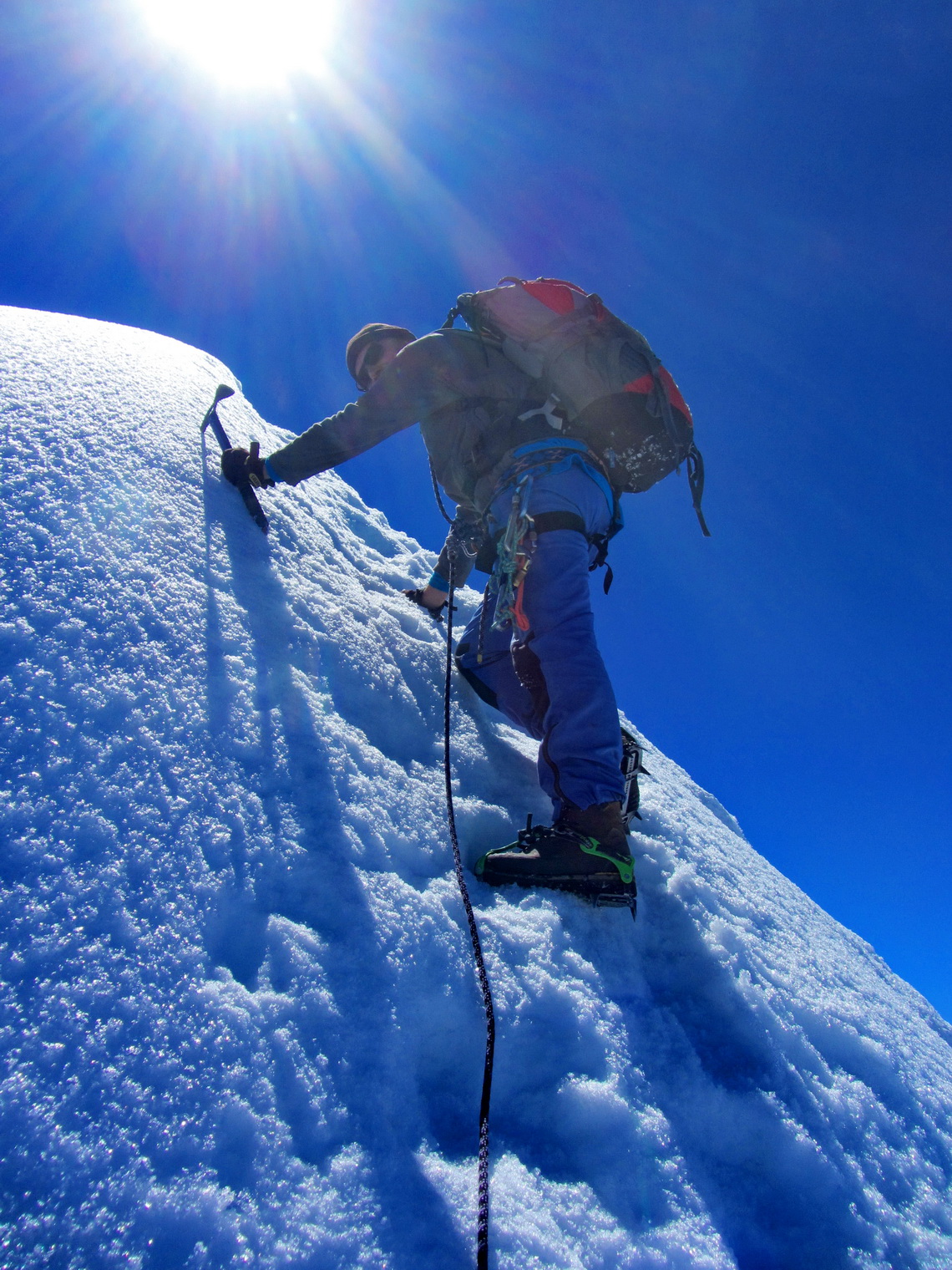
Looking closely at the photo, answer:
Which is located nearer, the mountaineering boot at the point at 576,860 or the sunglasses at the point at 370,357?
the mountaineering boot at the point at 576,860

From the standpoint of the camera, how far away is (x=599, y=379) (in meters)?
2.90

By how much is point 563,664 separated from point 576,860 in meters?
0.72

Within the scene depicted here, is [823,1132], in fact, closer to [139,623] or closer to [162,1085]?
[162,1085]

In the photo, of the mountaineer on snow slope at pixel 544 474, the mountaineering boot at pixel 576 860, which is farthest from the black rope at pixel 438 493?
the mountaineering boot at pixel 576 860

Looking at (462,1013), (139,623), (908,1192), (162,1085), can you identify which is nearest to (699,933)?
(908,1192)

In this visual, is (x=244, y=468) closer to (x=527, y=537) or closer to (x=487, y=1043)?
(x=527, y=537)

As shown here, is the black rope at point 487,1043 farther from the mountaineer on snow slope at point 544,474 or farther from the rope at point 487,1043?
the mountaineer on snow slope at point 544,474

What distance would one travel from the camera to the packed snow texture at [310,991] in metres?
1.05

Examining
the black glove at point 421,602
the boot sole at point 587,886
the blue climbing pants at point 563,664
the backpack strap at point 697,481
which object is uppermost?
the black glove at point 421,602

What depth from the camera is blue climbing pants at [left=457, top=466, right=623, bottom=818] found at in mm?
2295

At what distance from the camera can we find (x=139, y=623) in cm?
187

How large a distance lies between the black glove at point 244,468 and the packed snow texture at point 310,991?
0.27 m

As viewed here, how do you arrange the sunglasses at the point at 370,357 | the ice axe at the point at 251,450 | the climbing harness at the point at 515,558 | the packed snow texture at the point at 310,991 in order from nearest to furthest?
the packed snow texture at the point at 310,991 < the climbing harness at the point at 515,558 < the ice axe at the point at 251,450 < the sunglasses at the point at 370,357

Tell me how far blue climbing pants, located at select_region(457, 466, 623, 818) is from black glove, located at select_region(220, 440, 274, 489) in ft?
3.89
